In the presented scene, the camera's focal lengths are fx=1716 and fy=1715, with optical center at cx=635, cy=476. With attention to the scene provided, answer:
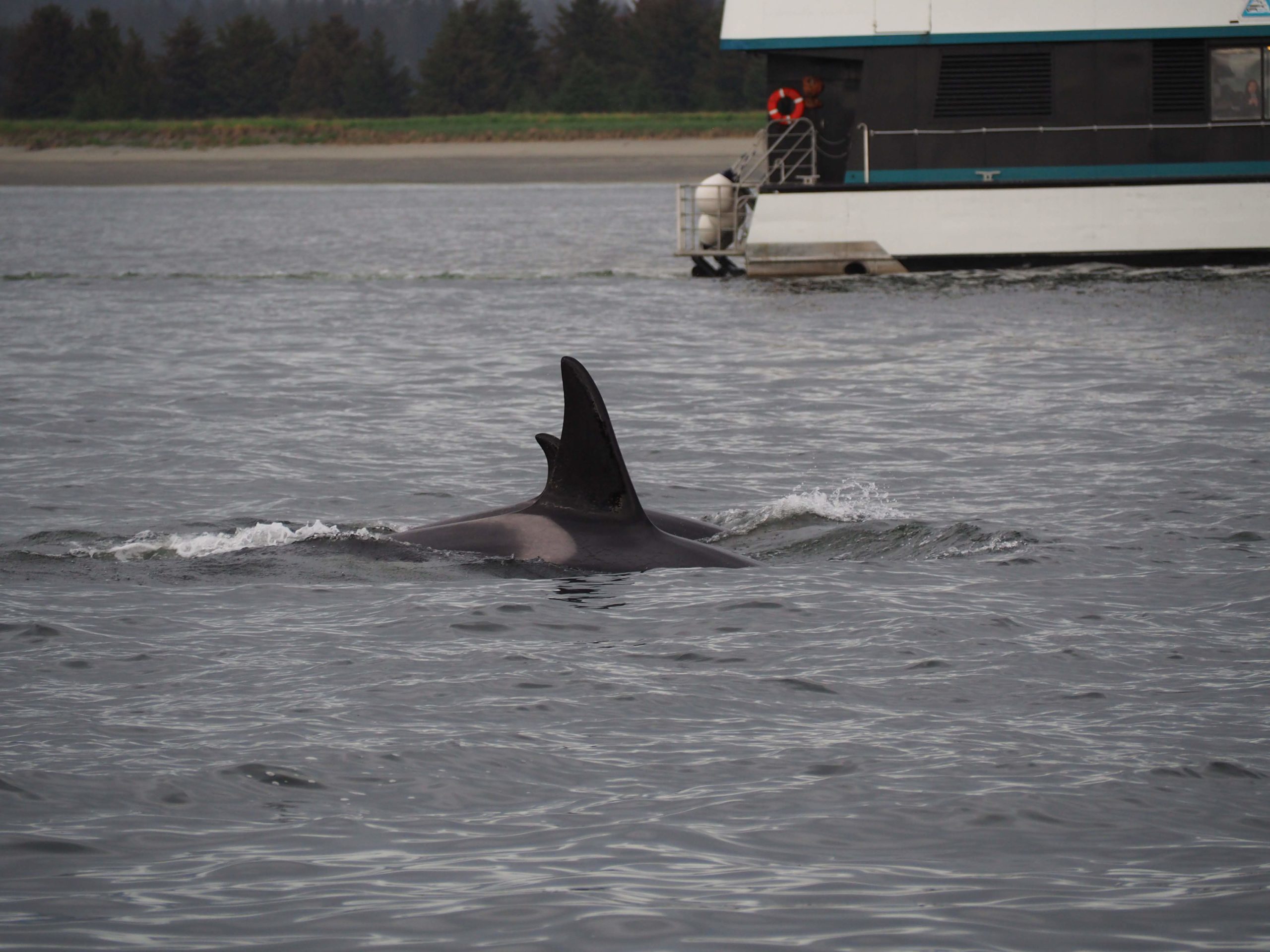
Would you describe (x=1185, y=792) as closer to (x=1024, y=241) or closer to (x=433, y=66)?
(x=1024, y=241)

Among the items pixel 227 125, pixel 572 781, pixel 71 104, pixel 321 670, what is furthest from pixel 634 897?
pixel 71 104

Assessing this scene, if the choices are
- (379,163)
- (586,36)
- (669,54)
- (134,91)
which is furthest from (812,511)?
(586,36)

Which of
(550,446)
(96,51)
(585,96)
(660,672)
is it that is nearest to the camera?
(660,672)

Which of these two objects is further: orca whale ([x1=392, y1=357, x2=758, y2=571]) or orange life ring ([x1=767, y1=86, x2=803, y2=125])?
orange life ring ([x1=767, y1=86, x2=803, y2=125])

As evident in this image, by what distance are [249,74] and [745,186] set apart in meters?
87.2

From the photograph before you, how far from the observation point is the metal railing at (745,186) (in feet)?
90.7

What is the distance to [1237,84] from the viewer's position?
88.5 ft

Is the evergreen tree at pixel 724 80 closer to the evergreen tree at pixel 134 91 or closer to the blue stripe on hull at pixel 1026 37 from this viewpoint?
the evergreen tree at pixel 134 91

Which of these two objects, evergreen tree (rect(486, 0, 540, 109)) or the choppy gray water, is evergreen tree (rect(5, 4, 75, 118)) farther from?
the choppy gray water

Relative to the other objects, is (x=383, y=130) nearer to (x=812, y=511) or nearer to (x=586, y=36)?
(x=586, y=36)

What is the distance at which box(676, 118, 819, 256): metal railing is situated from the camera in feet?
90.7

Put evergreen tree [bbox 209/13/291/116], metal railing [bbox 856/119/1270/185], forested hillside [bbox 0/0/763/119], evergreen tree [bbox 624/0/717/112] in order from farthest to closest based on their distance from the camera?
evergreen tree [bbox 209/13/291/116]
forested hillside [bbox 0/0/763/119]
evergreen tree [bbox 624/0/717/112]
metal railing [bbox 856/119/1270/185]

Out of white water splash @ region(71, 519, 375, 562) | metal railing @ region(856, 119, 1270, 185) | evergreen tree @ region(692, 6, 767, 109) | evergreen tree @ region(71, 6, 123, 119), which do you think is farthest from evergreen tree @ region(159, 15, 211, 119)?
white water splash @ region(71, 519, 375, 562)

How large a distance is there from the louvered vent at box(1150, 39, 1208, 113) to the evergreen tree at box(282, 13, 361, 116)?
8565cm
